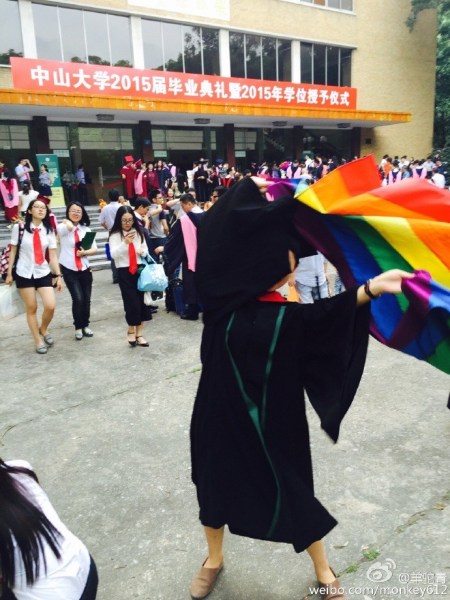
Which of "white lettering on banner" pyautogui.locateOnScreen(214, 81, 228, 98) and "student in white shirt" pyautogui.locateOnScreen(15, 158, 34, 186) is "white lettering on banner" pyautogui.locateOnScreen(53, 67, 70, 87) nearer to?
"student in white shirt" pyautogui.locateOnScreen(15, 158, 34, 186)

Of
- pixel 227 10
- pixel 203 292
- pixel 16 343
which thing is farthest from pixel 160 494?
pixel 227 10

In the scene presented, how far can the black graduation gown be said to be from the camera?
2004mm

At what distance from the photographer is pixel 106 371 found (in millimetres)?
5211

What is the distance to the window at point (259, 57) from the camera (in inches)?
834

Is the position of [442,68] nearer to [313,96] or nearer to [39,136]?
[313,96]

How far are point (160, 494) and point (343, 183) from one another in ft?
7.22

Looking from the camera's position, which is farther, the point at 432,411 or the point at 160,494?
the point at 432,411

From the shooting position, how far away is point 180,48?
19.8 metres

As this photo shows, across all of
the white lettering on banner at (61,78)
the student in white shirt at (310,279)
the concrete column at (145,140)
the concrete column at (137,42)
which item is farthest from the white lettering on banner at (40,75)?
the student in white shirt at (310,279)

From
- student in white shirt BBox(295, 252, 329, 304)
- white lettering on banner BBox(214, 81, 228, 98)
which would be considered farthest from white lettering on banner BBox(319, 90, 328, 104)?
student in white shirt BBox(295, 252, 329, 304)

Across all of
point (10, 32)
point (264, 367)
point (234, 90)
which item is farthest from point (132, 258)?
point (234, 90)

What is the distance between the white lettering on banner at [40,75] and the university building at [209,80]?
0.09 feet

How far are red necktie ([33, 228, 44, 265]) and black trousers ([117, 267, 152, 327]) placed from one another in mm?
874

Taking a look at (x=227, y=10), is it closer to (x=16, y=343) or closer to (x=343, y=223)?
(x=16, y=343)
